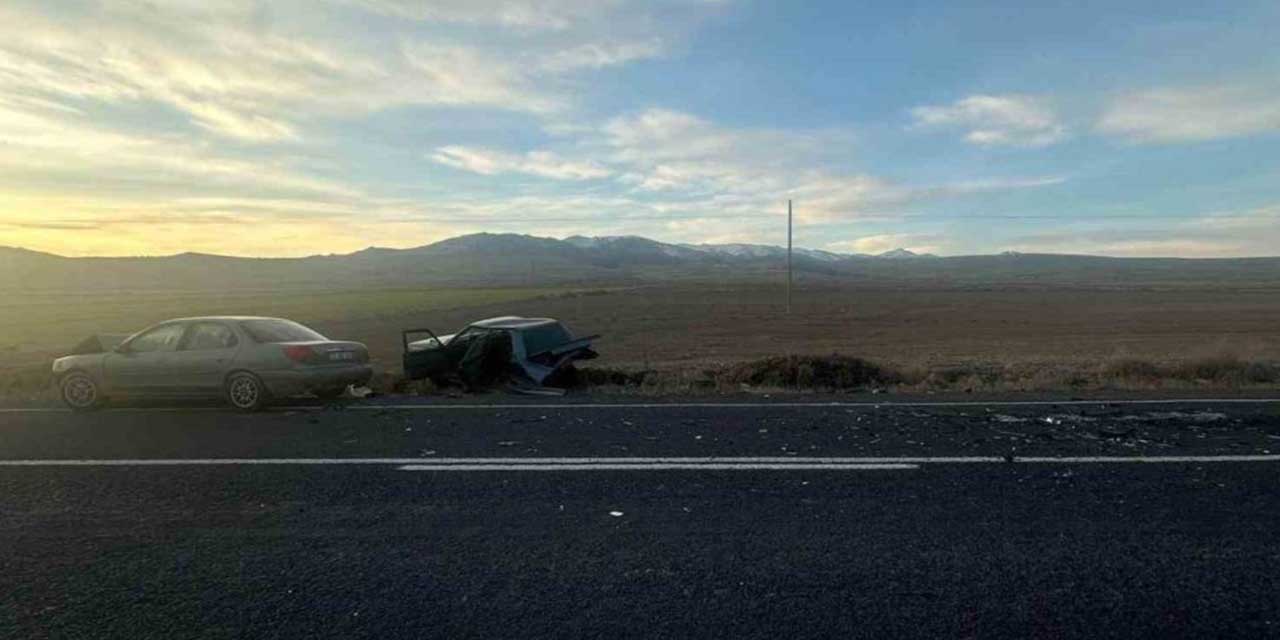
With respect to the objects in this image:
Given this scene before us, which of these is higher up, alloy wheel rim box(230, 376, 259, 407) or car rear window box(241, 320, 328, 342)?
car rear window box(241, 320, 328, 342)

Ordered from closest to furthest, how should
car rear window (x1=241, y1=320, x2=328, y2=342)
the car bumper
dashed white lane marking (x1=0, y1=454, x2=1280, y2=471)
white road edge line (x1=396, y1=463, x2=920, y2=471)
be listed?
1. white road edge line (x1=396, y1=463, x2=920, y2=471)
2. dashed white lane marking (x1=0, y1=454, x2=1280, y2=471)
3. the car bumper
4. car rear window (x1=241, y1=320, x2=328, y2=342)

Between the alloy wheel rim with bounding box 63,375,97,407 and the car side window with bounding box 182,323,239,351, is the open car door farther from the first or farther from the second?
the alloy wheel rim with bounding box 63,375,97,407

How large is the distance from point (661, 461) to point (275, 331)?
676cm

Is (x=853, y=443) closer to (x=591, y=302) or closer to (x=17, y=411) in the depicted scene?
(x=17, y=411)

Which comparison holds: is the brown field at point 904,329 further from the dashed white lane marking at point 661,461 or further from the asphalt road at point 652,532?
the dashed white lane marking at point 661,461

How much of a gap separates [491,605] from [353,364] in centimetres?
834

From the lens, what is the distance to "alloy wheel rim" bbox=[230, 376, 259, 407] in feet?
35.4

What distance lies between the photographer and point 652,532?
199 inches

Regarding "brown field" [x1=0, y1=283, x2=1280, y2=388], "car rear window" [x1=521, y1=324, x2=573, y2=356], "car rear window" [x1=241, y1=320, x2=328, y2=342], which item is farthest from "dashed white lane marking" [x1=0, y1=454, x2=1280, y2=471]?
"brown field" [x1=0, y1=283, x2=1280, y2=388]

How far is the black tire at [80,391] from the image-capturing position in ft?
36.1

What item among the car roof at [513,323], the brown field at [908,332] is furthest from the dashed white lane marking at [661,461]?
the car roof at [513,323]

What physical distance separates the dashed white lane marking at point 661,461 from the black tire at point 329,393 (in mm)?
3844

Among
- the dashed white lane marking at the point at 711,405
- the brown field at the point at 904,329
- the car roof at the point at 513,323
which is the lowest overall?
the brown field at the point at 904,329

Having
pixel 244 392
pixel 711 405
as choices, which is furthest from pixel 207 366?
pixel 711 405
